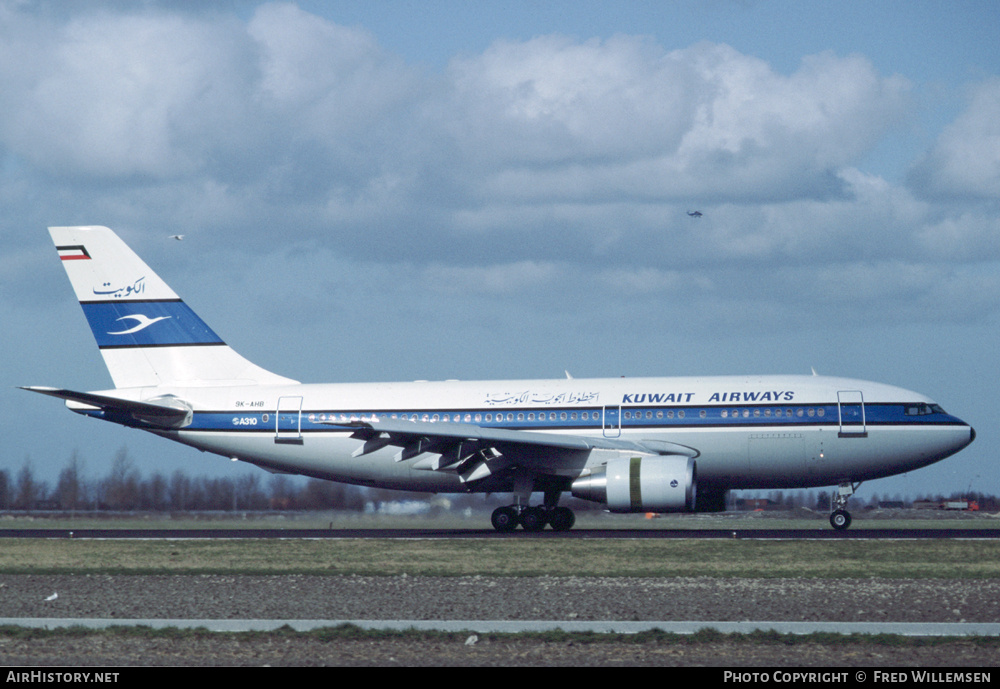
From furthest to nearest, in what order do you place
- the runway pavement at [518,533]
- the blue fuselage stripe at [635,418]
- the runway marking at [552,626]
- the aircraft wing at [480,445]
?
1. the blue fuselage stripe at [635,418]
2. the aircraft wing at [480,445]
3. the runway pavement at [518,533]
4. the runway marking at [552,626]

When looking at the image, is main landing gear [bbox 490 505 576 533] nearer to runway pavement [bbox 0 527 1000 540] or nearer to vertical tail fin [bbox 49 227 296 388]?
runway pavement [bbox 0 527 1000 540]

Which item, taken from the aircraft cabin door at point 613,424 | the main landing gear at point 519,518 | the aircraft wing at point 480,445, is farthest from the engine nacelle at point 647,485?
the main landing gear at point 519,518

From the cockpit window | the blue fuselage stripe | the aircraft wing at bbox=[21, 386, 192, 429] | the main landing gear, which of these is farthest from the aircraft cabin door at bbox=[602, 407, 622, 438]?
the aircraft wing at bbox=[21, 386, 192, 429]

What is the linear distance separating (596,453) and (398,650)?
1616cm

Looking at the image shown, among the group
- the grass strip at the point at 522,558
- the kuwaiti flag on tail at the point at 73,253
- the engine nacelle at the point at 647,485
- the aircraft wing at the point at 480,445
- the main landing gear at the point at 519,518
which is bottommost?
the grass strip at the point at 522,558

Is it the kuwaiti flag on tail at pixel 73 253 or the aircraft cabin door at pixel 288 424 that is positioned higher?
the kuwaiti flag on tail at pixel 73 253

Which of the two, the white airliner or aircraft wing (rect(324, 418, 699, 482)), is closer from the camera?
aircraft wing (rect(324, 418, 699, 482))

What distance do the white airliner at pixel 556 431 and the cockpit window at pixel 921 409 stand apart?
0.03m

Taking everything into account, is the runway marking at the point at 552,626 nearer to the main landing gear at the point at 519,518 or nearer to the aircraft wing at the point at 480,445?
the aircraft wing at the point at 480,445

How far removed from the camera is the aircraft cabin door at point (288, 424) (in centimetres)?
2820

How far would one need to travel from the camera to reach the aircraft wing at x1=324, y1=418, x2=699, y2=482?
24.8m

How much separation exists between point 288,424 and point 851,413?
1374cm
